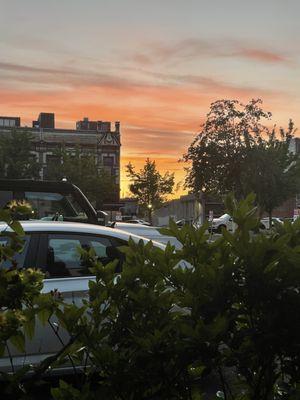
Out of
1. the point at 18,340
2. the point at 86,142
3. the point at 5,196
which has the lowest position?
the point at 18,340

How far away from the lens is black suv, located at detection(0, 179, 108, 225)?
8508mm

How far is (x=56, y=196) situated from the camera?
8703 millimetres

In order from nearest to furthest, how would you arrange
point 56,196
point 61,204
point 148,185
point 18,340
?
point 18,340 < point 56,196 < point 61,204 < point 148,185

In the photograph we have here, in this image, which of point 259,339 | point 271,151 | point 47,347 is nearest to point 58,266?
point 47,347

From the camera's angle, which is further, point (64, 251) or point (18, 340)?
point (64, 251)

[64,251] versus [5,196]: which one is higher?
[5,196]

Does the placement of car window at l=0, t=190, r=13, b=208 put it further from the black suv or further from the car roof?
the car roof

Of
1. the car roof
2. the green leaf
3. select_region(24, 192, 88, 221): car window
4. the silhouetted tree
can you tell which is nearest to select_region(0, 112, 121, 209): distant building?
the silhouetted tree

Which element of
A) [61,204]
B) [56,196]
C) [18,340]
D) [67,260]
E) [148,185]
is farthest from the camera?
[148,185]

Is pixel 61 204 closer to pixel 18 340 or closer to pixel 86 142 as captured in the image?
pixel 18 340

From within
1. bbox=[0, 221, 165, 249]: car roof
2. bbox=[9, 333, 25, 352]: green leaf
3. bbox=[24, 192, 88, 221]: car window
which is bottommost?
bbox=[9, 333, 25, 352]: green leaf

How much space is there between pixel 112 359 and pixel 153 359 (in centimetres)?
15

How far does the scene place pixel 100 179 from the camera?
57.3 m

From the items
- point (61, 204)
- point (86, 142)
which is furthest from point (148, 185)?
point (61, 204)
